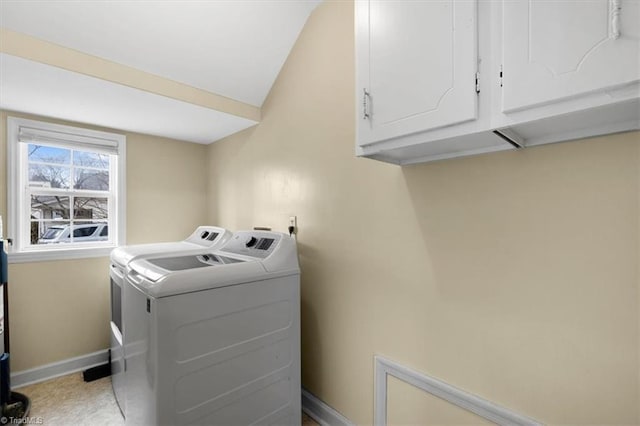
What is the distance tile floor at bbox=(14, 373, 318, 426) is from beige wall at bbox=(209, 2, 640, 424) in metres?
0.92

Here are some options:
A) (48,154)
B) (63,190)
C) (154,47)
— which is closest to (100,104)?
(154,47)

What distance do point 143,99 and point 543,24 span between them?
221 cm

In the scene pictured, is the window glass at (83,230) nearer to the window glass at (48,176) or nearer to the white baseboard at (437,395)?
the window glass at (48,176)

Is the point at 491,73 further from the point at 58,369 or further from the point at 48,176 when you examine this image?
the point at 58,369

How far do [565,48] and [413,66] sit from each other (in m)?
0.44

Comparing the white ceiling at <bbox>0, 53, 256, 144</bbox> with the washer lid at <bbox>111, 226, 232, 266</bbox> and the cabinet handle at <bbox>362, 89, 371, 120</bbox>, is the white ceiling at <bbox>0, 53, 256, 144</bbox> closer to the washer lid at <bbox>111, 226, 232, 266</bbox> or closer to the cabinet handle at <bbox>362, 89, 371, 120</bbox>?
the washer lid at <bbox>111, 226, 232, 266</bbox>

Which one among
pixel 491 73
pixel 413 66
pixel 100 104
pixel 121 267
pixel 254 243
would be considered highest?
pixel 100 104

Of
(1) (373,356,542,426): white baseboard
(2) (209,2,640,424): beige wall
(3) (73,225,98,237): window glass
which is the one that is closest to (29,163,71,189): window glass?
(3) (73,225,98,237): window glass

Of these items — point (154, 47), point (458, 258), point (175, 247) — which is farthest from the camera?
point (175, 247)

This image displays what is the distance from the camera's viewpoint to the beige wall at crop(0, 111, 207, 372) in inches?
91.2

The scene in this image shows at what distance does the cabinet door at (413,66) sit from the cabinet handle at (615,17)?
0.31 m

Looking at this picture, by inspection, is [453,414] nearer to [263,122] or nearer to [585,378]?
[585,378]

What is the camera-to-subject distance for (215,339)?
1479 mm

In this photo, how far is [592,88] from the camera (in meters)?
0.74
